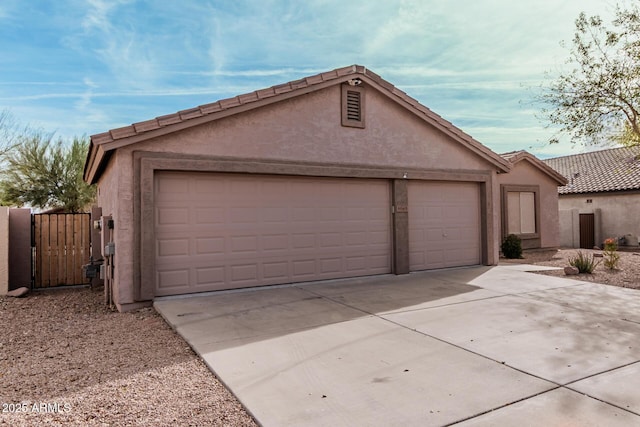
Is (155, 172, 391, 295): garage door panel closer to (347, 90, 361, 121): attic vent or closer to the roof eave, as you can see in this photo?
(347, 90, 361, 121): attic vent

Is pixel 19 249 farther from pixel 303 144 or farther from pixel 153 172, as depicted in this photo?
pixel 303 144

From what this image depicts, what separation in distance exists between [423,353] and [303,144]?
218 inches

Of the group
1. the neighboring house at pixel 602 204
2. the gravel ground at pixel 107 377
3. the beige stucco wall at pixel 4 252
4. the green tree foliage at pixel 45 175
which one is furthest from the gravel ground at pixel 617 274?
the green tree foliage at pixel 45 175

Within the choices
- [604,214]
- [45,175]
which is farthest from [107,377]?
[604,214]

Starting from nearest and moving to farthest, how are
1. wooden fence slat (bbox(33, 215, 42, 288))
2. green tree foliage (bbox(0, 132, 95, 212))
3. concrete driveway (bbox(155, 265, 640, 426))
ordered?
concrete driveway (bbox(155, 265, 640, 426))
wooden fence slat (bbox(33, 215, 42, 288))
green tree foliage (bbox(0, 132, 95, 212))

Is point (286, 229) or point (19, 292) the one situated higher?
point (286, 229)

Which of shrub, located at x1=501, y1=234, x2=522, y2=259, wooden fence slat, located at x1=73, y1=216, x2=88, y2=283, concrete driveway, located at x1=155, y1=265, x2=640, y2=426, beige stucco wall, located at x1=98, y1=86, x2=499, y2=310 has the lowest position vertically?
concrete driveway, located at x1=155, y1=265, x2=640, y2=426

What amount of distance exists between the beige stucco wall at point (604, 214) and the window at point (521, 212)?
5351 millimetres

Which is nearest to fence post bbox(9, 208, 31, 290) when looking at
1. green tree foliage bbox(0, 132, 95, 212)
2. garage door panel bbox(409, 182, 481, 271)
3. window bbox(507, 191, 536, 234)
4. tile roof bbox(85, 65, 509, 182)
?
tile roof bbox(85, 65, 509, 182)

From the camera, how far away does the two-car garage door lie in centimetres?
766

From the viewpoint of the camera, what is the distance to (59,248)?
32.9ft

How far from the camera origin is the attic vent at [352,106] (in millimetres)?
9328

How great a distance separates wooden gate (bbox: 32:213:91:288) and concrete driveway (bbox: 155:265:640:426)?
172 inches

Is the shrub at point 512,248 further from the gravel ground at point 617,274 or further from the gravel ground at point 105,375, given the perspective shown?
the gravel ground at point 105,375
